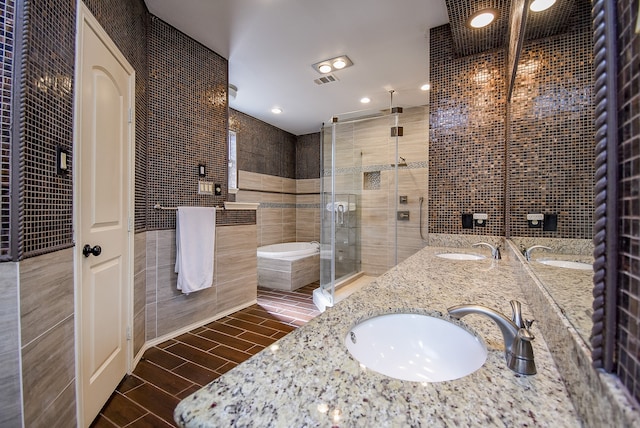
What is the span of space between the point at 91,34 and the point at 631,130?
209cm

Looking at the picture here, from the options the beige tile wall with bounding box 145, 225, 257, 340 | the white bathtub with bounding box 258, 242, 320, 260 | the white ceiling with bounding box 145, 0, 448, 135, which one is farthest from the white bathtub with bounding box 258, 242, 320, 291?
the white ceiling with bounding box 145, 0, 448, 135

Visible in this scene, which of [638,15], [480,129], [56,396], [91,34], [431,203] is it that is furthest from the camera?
[431,203]

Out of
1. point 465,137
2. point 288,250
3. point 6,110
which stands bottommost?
point 288,250

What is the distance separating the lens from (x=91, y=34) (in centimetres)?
147

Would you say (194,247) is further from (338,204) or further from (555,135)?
(555,135)

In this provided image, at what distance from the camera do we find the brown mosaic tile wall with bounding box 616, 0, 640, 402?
1.06 ft

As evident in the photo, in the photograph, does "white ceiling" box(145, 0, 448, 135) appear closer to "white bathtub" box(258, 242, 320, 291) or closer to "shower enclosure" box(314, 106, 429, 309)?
"shower enclosure" box(314, 106, 429, 309)

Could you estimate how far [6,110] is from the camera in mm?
975

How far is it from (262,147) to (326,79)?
1.92m

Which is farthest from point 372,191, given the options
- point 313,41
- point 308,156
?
point 313,41

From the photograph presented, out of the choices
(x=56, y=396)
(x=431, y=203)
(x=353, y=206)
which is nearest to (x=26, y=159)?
(x=56, y=396)

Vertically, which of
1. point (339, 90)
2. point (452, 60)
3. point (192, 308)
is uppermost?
point (339, 90)

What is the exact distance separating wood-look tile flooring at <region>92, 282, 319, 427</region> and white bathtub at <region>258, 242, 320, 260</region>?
0.99 m

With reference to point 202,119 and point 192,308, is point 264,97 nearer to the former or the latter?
point 202,119
